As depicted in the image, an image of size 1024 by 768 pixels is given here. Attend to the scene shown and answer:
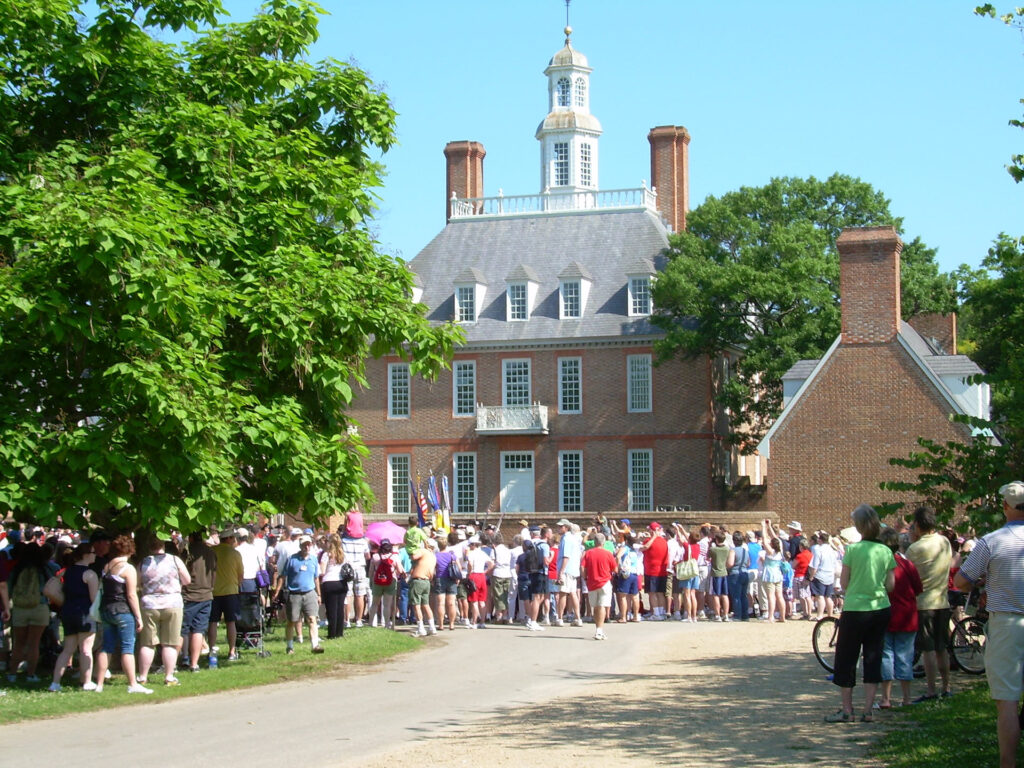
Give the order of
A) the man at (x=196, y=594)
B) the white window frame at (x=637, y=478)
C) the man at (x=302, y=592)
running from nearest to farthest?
the man at (x=196, y=594), the man at (x=302, y=592), the white window frame at (x=637, y=478)

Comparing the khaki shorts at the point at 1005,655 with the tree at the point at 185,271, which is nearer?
the khaki shorts at the point at 1005,655

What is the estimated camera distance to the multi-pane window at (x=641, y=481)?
48.2m

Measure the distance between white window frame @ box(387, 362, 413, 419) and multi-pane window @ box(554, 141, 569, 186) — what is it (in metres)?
12.5

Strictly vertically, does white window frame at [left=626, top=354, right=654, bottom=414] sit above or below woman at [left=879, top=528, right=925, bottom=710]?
above

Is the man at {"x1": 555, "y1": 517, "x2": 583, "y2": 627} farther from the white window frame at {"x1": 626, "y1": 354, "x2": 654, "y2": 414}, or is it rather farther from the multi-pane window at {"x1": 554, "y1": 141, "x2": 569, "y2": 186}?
the multi-pane window at {"x1": 554, "y1": 141, "x2": 569, "y2": 186}

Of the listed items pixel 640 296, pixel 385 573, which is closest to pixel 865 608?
pixel 385 573

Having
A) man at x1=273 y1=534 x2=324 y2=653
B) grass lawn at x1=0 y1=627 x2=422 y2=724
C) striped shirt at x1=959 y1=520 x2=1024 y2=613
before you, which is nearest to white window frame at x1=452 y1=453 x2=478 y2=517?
grass lawn at x1=0 y1=627 x2=422 y2=724

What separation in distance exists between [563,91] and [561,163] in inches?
159

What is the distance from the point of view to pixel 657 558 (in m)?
26.0

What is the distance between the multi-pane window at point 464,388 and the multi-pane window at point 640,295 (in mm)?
6653

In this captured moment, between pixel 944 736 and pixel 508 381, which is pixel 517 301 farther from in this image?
pixel 944 736

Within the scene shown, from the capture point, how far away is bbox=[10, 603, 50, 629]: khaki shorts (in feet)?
51.8

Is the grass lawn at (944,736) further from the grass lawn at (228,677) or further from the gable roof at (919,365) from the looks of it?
the gable roof at (919,365)

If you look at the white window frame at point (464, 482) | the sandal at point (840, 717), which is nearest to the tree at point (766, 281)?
the white window frame at point (464, 482)
